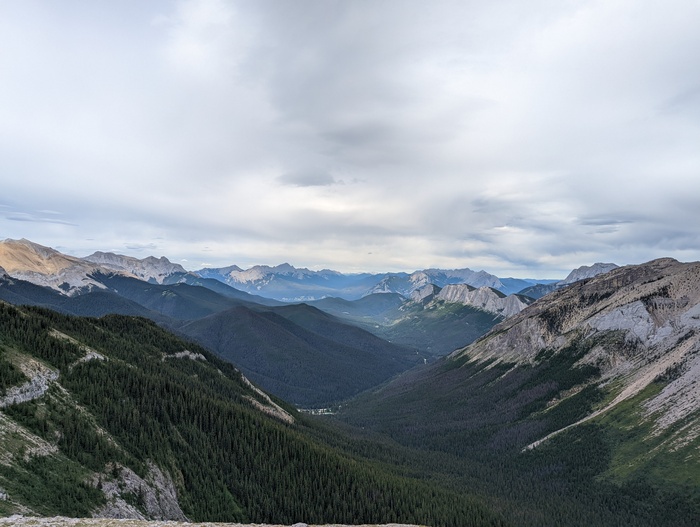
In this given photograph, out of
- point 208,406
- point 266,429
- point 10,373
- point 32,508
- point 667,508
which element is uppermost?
point 10,373

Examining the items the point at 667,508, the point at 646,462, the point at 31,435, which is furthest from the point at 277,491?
the point at 646,462

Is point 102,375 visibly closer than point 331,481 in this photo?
Yes

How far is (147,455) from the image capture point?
308ft

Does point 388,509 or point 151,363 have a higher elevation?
point 151,363

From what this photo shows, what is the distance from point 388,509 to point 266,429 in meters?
53.8

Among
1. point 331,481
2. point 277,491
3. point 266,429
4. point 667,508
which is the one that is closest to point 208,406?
point 266,429

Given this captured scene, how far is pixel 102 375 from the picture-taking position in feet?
371

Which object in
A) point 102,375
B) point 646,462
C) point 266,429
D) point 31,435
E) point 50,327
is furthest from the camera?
point 646,462

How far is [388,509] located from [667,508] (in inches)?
5303

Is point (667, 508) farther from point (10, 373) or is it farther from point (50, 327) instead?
point (50, 327)

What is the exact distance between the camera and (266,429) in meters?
147

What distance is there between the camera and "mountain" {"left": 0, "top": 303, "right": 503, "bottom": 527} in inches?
2731

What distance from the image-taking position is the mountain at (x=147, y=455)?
69375 millimetres

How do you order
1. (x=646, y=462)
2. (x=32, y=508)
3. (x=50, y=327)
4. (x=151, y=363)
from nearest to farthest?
1. (x=32, y=508)
2. (x=50, y=327)
3. (x=151, y=363)
4. (x=646, y=462)
